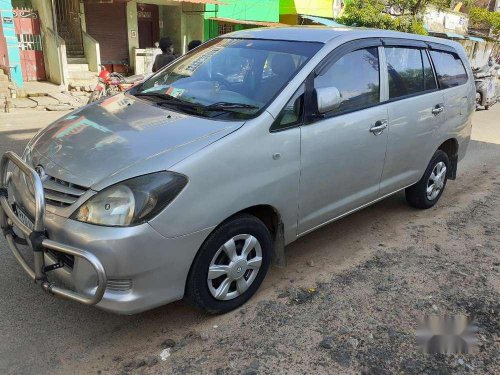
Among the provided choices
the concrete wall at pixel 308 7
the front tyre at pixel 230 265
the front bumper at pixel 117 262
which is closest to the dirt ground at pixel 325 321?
the front tyre at pixel 230 265

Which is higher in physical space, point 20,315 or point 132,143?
point 132,143

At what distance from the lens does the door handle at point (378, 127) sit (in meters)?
3.55

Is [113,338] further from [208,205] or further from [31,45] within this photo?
[31,45]

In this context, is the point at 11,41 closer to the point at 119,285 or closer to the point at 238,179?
the point at 238,179

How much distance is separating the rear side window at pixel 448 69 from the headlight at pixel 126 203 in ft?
11.1

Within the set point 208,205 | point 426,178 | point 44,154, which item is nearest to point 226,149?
point 208,205

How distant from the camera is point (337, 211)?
11.5 ft

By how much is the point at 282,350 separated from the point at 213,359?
1.35 ft

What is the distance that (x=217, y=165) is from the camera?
2.53m

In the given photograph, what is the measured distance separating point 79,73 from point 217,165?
11855 millimetres

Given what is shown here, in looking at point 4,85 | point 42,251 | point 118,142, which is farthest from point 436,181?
point 4,85

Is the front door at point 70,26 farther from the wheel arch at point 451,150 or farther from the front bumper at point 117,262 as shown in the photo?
the front bumper at point 117,262

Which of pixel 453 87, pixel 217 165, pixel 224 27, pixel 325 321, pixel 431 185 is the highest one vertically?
pixel 224 27

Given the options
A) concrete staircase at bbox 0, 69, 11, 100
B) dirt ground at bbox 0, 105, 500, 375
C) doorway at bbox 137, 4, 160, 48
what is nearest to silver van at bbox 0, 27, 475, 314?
dirt ground at bbox 0, 105, 500, 375
